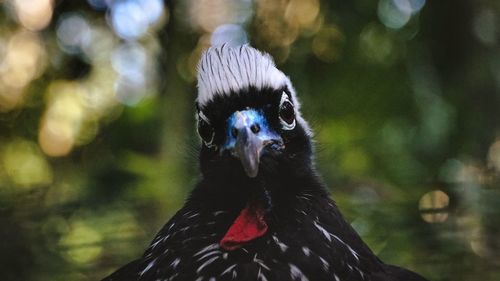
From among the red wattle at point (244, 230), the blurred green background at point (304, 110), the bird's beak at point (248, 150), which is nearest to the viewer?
the bird's beak at point (248, 150)

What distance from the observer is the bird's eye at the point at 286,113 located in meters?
1.39

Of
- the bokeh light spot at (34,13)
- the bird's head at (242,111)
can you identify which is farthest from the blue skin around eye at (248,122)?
the bokeh light spot at (34,13)

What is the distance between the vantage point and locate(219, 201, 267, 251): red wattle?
1.37 m

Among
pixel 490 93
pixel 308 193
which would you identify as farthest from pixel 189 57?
pixel 308 193

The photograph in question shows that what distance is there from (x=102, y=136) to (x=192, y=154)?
49.2 inches

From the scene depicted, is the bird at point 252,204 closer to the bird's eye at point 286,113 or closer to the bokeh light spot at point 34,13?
the bird's eye at point 286,113

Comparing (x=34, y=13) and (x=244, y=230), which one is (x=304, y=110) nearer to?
(x=244, y=230)

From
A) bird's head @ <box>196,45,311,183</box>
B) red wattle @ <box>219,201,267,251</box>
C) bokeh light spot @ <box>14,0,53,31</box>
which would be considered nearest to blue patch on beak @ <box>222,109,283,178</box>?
bird's head @ <box>196,45,311,183</box>

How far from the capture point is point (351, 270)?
1416 millimetres

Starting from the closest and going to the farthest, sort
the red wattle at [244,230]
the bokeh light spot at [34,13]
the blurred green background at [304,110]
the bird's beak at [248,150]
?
the bird's beak at [248,150]
the red wattle at [244,230]
the blurred green background at [304,110]
the bokeh light spot at [34,13]

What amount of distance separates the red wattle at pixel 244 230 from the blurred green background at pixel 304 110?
0.80 ft

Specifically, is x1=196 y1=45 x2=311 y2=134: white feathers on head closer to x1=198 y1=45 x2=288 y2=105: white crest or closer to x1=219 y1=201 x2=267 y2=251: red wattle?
x1=198 y1=45 x2=288 y2=105: white crest

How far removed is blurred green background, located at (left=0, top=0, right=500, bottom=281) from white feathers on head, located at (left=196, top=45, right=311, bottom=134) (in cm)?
28

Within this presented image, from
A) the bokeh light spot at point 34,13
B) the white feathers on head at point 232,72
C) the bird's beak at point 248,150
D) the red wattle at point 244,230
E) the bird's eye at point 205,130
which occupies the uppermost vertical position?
the bokeh light spot at point 34,13
